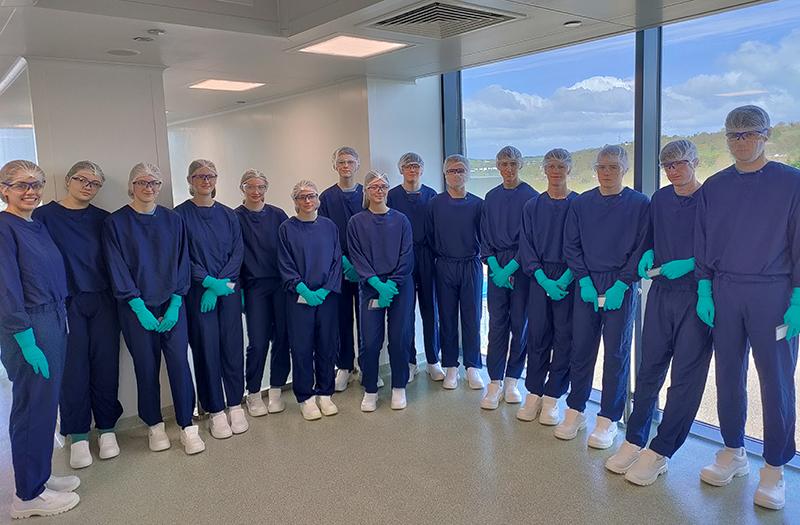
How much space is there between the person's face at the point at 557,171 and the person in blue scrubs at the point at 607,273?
0.20m

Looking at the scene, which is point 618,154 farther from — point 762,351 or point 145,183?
point 145,183

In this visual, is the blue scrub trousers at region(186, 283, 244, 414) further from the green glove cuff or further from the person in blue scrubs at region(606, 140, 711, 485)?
the person in blue scrubs at region(606, 140, 711, 485)

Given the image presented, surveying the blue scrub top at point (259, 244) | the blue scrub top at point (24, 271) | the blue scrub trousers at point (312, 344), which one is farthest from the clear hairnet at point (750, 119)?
the blue scrub top at point (24, 271)

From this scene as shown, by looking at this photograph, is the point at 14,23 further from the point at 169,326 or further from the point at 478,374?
the point at 478,374

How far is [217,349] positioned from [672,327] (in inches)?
94.8

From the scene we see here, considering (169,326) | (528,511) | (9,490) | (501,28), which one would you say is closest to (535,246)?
(501,28)

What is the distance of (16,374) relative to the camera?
2.65m

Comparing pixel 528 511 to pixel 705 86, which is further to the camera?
pixel 705 86

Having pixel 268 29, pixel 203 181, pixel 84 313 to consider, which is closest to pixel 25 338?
pixel 84 313

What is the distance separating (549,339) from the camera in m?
3.54

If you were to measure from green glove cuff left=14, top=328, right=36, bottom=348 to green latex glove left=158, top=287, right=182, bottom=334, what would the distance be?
2.24 ft

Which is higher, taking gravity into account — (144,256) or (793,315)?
(144,256)

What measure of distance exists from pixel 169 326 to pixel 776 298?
2842 mm

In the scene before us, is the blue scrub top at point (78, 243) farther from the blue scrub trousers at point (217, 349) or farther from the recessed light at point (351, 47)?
the recessed light at point (351, 47)
